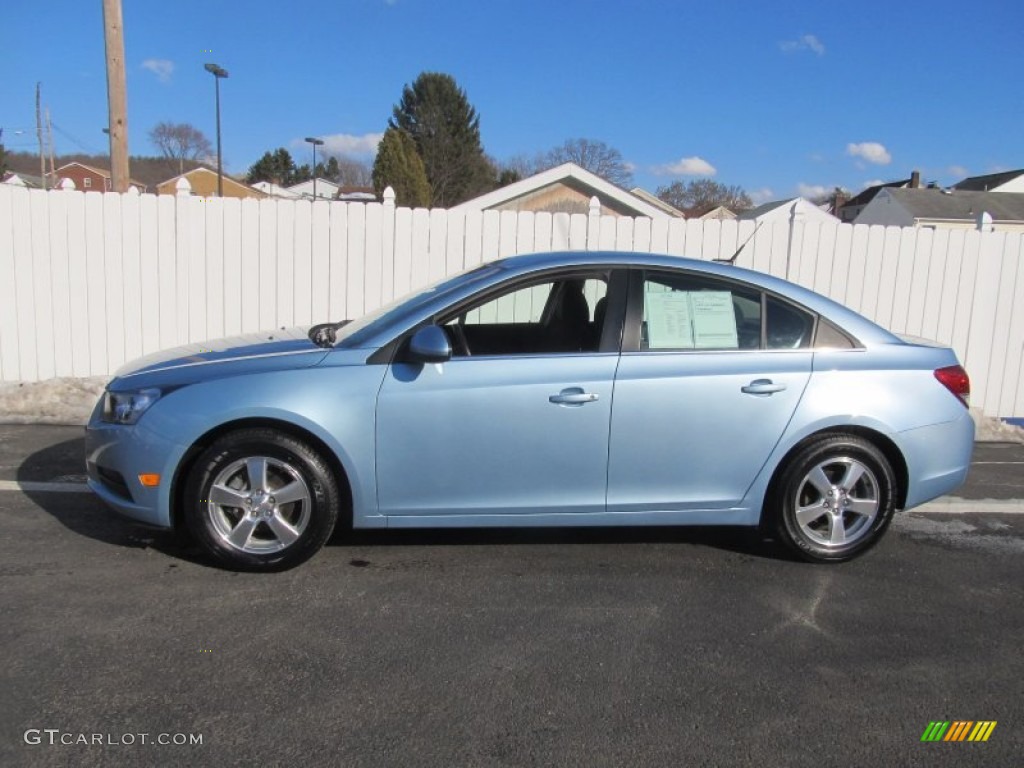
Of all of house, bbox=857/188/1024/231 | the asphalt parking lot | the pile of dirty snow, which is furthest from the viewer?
house, bbox=857/188/1024/231

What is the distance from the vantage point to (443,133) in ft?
167

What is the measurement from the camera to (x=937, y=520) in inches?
200

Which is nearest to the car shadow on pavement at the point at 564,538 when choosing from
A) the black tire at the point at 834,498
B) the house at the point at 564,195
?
the black tire at the point at 834,498

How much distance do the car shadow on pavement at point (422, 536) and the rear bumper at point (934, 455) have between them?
787 millimetres

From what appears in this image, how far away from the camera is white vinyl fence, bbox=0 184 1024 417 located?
26.0 feet

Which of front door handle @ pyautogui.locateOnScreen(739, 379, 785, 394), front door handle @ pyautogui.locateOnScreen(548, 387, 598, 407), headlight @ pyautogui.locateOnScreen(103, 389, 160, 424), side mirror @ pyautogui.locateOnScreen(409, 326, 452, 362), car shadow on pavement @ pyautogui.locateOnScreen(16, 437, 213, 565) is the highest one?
side mirror @ pyautogui.locateOnScreen(409, 326, 452, 362)

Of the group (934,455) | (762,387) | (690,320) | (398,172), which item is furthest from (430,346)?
(398,172)

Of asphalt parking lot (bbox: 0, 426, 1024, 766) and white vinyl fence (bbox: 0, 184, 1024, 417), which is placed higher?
white vinyl fence (bbox: 0, 184, 1024, 417)

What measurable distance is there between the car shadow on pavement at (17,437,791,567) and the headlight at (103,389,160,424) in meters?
0.66

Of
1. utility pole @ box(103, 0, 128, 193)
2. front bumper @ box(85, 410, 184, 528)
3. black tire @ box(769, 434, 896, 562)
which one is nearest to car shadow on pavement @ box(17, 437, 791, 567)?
black tire @ box(769, 434, 896, 562)

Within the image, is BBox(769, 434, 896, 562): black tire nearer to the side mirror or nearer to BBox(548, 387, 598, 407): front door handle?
BBox(548, 387, 598, 407): front door handle

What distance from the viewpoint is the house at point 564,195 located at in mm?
16875

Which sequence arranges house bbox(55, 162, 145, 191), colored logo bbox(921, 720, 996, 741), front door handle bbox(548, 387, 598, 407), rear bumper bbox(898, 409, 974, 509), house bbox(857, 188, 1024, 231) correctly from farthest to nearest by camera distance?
1. house bbox(55, 162, 145, 191)
2. house bbox(857, 188, 1024, 231)
3. rear bumper bbox(898, 409, 974, 509)
4. front door handle bbox(548, 387, 598, 407)
5. colored logo bbox(921, 720, 996, 741)

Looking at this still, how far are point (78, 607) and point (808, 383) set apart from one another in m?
3.58
